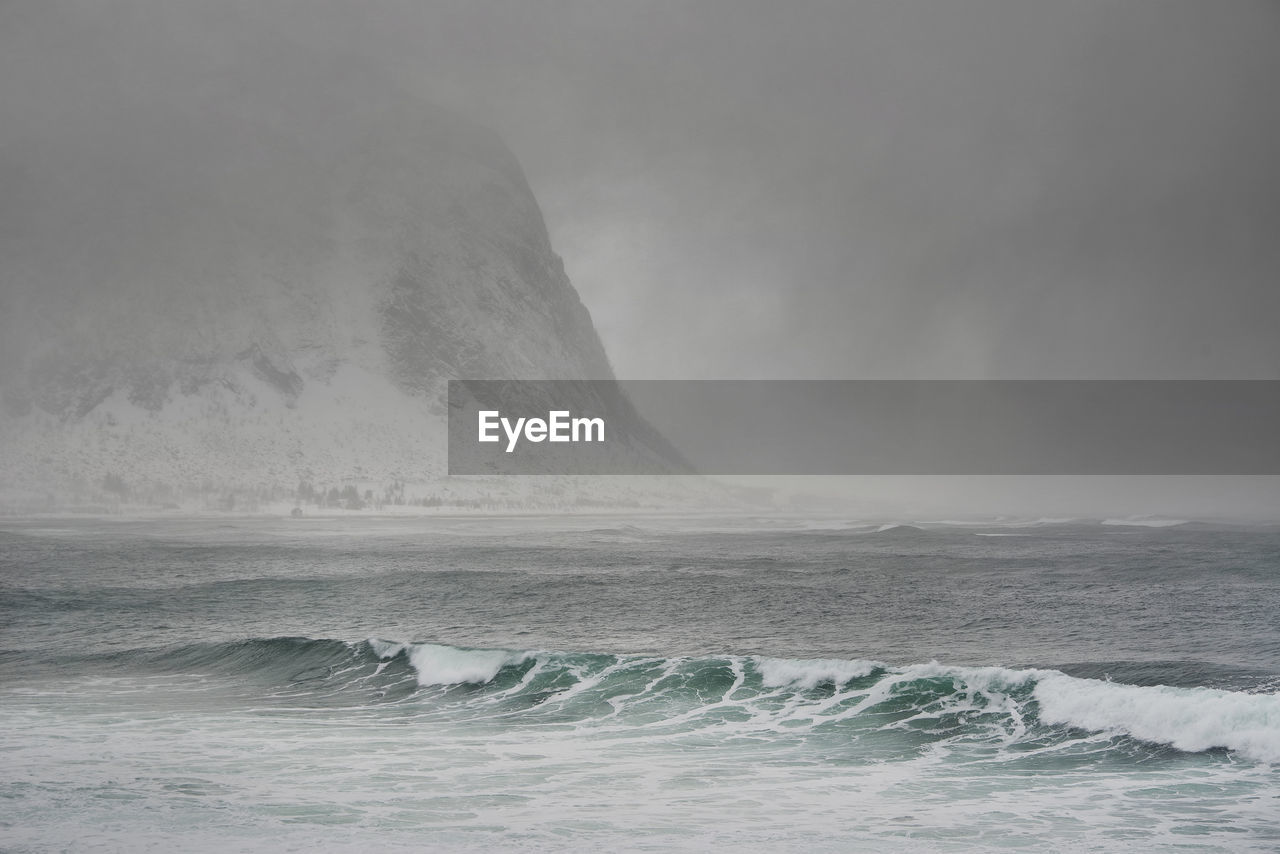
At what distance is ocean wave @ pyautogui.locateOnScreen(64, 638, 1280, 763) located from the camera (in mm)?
20406

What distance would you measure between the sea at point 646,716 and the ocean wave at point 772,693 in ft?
0.29

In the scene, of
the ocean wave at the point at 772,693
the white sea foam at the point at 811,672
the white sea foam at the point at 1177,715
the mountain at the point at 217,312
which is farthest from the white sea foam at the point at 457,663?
the mountain at the point at 217,312

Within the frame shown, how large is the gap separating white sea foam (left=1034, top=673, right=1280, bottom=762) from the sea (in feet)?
0.18

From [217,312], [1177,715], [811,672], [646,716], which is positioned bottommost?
[646,716]

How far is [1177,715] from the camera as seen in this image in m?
20.2


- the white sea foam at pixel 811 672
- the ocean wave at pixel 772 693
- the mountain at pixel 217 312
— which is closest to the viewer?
the ocean wave at pixel 772 693

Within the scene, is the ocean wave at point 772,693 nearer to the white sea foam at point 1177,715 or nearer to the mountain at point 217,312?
the white sea foam at point 1177,715

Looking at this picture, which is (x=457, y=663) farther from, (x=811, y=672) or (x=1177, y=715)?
(x=1177, y=715)

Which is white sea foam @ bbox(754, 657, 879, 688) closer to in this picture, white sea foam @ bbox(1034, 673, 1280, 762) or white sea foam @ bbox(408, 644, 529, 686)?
white sea foam @ bbox(1034, 673, 1280, 762)

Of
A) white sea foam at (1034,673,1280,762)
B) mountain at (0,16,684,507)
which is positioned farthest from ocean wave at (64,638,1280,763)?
mountain at (0,16,684,507)

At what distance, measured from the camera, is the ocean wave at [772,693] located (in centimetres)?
2041

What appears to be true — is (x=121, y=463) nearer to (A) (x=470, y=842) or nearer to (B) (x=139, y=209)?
(B) (x=139, y=209)

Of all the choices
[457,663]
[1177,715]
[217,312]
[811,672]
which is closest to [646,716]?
[811,672]

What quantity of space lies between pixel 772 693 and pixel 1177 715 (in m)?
8.90
